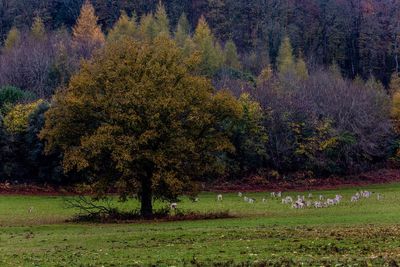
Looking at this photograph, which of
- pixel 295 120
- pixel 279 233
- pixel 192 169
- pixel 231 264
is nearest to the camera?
pixel 231 264

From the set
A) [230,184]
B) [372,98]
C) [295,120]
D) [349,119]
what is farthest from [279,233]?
[372,98]

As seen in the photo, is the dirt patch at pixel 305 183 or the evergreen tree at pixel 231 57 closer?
the dirt patch at pixel 305 183

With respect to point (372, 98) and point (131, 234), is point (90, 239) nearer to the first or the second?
point (131, 234)

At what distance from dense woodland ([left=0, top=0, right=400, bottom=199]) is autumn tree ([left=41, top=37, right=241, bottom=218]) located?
11cm

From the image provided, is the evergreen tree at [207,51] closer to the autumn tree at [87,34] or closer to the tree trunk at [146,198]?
the autumn tree at [87,34]

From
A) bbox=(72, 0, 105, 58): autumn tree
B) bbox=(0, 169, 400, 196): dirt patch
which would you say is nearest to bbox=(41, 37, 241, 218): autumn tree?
bbox=(0, 169, 400, 196): dirt patch

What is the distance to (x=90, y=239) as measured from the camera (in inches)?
1265

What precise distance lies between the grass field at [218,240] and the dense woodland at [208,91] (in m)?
5.32

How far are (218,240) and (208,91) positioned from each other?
1867cm

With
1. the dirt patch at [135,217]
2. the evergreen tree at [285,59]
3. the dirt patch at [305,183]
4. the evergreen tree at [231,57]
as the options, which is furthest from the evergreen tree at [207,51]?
the dirt patch at [135,217]

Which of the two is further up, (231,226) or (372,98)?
(372,98)

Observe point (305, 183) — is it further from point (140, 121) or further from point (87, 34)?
point (87, 34)

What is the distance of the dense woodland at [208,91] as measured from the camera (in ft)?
144

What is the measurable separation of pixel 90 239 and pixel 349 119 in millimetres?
63590
